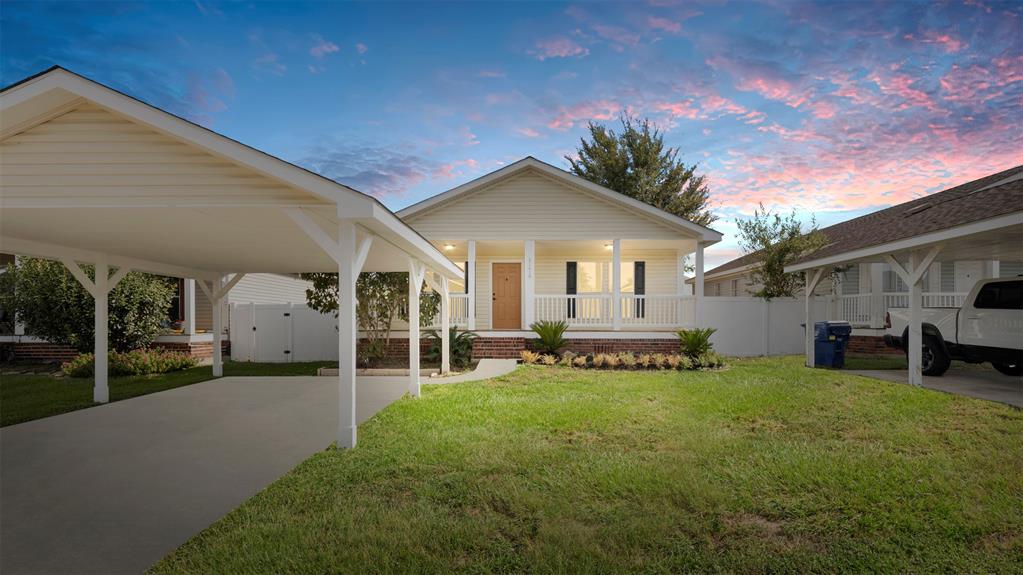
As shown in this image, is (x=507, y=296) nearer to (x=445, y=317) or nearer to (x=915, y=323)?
(x=445, y=317)

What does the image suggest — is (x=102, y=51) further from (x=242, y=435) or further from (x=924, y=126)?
(x=924, y=126)

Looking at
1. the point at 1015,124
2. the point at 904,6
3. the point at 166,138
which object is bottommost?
the point at 166,138

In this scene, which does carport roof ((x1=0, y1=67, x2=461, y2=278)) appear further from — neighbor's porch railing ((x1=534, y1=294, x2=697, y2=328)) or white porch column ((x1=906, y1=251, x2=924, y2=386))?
white porch column ((x1=906, y1=251, x2=924, y2=386))

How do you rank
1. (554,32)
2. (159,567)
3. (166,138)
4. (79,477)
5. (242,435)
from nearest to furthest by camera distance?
1. (159,567)
2. (79,477)
3. (166,138)
4. (242,435)
5. (554,32)

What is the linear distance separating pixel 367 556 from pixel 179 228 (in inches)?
209

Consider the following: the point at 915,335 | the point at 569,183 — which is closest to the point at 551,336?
the point at 569,183

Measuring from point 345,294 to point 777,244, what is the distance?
15508 millimetres

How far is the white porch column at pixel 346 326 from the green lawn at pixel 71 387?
17.9ft

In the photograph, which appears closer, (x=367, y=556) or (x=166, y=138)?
(x=367, y=556)

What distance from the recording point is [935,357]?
32.9 feet

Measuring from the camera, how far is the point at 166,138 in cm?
493

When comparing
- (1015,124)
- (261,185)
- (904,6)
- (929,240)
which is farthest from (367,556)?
(1015,124)

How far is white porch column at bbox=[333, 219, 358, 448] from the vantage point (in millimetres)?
5113

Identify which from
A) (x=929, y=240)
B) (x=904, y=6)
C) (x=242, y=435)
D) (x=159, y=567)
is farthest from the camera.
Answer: (x=904, y=6)
